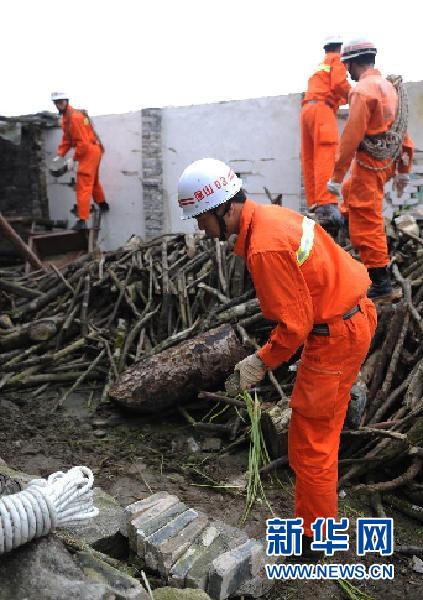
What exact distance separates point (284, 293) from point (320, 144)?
203 inches

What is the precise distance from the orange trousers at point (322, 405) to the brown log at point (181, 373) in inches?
65.7

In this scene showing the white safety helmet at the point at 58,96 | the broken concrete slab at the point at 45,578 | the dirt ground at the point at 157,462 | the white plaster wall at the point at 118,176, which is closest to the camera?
the broken concrete slab at the point at 45,578

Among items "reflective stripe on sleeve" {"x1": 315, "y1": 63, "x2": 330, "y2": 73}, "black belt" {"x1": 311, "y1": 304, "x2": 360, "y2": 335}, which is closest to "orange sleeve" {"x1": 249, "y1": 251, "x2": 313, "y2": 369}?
"black belt" {"x1": 311, "y1": 304, "x2": 360, "y2": 335}

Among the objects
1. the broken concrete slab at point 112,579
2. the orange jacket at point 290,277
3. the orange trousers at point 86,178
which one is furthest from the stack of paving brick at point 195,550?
the orange trousers at point 86,178

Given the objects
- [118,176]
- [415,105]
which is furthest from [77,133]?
[415,105]

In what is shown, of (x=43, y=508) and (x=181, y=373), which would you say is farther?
(x=181, y=373)

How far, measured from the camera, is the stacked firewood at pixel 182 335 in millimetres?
4289

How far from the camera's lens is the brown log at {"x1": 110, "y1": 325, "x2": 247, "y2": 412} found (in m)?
4.99

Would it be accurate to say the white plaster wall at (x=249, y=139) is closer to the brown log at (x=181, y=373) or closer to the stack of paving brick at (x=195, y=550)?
the brown log at (x=181, y=373)

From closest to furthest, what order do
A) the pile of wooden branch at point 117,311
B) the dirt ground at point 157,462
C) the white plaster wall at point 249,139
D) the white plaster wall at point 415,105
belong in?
the dirt ground at point 157,462
the pile of wooden branch at point 117,311
the white plaster wall at point 415,105
the white plaster wall at point 249,139

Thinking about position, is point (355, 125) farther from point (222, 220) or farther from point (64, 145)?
point (64, 145)

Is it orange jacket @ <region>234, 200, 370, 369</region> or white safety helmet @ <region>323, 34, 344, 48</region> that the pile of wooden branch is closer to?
orange jacket @ <region>234, 200, 370, 369</region>

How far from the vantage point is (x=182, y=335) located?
5.63 m

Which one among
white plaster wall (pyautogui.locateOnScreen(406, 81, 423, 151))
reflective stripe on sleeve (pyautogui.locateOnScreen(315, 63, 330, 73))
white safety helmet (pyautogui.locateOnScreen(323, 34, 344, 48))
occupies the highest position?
white safety helmet (pyautogui.locateOnScreen(323, 34, 344, 48))
